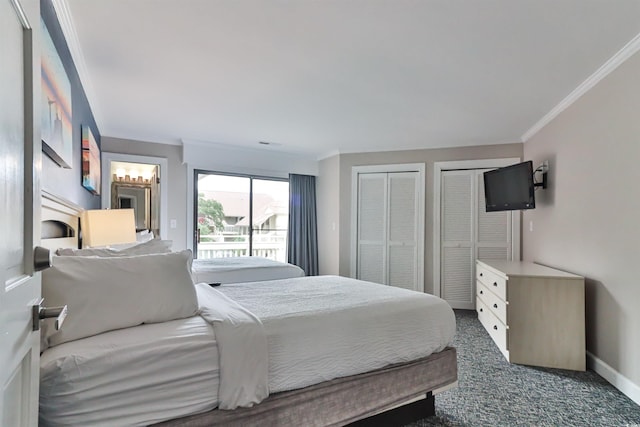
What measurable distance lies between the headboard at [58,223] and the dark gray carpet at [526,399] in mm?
2299

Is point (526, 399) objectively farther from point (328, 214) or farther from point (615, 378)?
point (328, 214)

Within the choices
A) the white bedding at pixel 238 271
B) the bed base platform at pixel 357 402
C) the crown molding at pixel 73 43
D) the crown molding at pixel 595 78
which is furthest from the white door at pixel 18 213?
the crown molding at pixel 595 78

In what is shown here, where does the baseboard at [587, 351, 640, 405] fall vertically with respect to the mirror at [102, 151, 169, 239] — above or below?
below

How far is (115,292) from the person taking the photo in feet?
4.67

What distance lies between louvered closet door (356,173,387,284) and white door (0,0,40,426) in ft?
15.1

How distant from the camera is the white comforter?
1.45 metres

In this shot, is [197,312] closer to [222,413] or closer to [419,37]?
[222,413]

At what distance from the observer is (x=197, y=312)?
167cm

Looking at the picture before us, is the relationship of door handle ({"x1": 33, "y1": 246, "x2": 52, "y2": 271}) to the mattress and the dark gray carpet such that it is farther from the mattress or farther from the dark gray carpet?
the dark gray carpet

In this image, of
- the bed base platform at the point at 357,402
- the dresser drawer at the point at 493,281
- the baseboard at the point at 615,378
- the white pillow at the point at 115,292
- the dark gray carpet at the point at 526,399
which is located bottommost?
the dark gray carpet at the point at 526,399

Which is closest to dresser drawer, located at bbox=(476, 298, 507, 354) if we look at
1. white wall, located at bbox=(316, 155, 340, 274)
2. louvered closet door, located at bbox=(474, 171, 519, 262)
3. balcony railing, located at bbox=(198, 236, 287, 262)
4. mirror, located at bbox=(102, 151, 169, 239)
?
louvered closet door, located at bbox=(474, 171, 519, 262)

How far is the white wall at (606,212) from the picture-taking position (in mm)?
2320

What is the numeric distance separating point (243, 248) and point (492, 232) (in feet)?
12.0

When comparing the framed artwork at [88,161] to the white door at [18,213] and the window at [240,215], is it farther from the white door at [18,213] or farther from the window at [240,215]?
the white door at [18,213]
